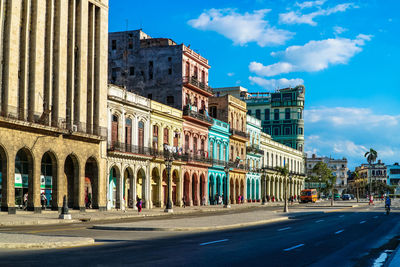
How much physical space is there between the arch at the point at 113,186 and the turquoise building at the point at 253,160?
3857 centimetres

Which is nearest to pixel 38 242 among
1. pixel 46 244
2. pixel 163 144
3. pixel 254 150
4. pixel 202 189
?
pixel 46 244

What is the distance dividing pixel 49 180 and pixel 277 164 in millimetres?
65795

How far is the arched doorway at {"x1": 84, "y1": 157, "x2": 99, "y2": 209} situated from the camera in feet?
149

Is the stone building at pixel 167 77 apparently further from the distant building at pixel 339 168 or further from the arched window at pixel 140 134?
the distant building at pixel 339 168

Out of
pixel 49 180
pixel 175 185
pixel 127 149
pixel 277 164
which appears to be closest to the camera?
pixel 49 180

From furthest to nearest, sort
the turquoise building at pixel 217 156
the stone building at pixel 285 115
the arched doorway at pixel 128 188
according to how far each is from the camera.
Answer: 1. the stone building at pixel 285 115
2. the turquoise building at pixel 217 156
3. the arched doorway at pixel 128 188

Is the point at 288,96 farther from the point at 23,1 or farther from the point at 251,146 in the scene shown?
the point at 23,1

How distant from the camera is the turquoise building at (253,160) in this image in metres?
86.6

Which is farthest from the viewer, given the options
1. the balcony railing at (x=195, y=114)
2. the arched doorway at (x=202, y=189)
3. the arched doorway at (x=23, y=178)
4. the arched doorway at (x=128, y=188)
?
the arched doorway at (x=202, y=189)

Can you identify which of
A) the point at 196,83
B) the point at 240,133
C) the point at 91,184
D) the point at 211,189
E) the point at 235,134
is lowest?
the point at 211,189

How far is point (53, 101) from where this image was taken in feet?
137

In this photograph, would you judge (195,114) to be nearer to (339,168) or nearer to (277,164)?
(277,164)

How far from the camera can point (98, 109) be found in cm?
4606

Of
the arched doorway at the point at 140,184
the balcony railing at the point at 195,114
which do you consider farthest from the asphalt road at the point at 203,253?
the balcony railing at the point at 195,114
